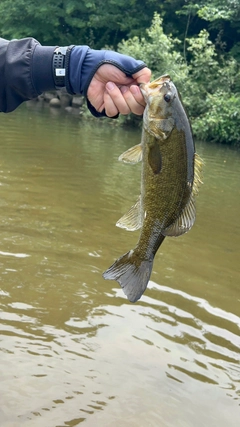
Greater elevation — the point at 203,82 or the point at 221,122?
the point at 203,82

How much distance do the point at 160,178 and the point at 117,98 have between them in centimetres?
44

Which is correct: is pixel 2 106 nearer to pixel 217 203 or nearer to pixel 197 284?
pixel 197 284

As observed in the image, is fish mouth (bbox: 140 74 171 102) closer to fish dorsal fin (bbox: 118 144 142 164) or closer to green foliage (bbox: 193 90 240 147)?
fish dorsal fin (bbox: 118 144 142 164)

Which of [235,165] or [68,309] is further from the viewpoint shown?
[235,165]

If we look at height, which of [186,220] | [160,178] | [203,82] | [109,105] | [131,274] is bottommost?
[131,274]

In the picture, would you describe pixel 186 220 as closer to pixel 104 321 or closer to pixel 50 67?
pixel 50 67

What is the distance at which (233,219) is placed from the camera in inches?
281

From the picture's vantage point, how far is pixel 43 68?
2396 mm

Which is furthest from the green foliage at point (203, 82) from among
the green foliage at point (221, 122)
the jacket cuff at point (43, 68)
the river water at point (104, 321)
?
the jacket cuff at point (43, 68)

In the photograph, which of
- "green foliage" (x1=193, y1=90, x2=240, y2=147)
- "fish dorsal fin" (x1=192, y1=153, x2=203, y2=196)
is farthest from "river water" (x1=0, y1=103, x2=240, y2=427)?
"green foliage" (x1=193, y1=90, x2=240, y2=147)

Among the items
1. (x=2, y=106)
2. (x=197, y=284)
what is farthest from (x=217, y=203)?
(x=2, y=106)

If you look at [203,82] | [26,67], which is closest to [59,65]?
[26,67]

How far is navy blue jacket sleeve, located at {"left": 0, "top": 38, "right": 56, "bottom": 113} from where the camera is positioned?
239 centimetres

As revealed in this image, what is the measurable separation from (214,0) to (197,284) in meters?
20.1
